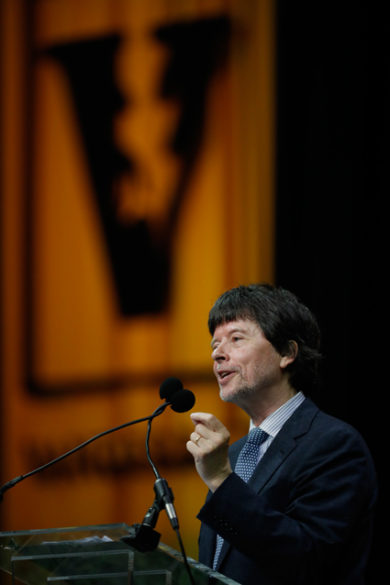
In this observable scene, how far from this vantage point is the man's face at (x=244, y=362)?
1957 mm

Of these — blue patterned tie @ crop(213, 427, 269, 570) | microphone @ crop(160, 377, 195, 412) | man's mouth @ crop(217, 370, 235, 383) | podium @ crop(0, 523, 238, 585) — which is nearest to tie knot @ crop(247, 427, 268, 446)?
blue patterned tie @ crop(213, 427, 269, 570)

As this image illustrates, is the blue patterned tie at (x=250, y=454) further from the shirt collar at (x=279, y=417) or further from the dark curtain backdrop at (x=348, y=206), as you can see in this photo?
the dark curtain backdrop at (x=348, y=206)

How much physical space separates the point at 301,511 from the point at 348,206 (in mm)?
2229

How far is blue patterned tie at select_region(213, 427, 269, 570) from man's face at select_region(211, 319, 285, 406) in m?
0.09

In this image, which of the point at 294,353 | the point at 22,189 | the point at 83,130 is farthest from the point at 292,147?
the point at 294,353

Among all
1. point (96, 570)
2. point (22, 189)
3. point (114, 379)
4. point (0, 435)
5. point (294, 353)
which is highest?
point (22, 189)

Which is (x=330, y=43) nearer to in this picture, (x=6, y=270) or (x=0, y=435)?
(x=6, y=270)

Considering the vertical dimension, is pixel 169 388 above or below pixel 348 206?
below

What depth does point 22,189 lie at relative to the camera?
13.4ft

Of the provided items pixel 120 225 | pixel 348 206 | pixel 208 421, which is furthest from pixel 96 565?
pixel 120 225

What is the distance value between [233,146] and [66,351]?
4.65ft

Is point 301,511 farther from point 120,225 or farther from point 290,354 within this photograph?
point 120,225

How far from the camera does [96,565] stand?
146cm

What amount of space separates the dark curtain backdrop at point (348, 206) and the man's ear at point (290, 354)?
153 centimetres
